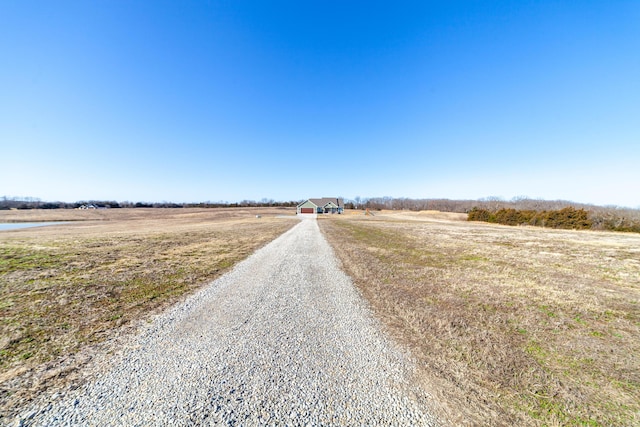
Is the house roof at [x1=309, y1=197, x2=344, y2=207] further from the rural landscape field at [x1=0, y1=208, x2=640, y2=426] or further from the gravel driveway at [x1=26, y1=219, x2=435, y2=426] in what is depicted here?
the gravel driveway at [x1=26, y1=219, x2=435, y2=426]

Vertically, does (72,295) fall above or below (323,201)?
below

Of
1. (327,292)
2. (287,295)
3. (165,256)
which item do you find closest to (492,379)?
(327,292)

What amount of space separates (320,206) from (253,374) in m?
66.5

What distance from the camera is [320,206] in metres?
69.6

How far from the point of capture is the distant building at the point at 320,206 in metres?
66.4

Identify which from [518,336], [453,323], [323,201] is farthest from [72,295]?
[323,201]

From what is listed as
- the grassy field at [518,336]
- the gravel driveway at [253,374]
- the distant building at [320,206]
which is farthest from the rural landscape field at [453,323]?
the distant building at [320,206]

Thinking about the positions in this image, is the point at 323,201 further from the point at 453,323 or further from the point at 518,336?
the point at 518,336

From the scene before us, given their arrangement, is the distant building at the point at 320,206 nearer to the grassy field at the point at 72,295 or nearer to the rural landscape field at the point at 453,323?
the grassy field at the point at 72,295

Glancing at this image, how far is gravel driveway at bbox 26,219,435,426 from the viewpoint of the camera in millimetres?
2521

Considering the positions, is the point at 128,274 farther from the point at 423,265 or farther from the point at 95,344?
the point at 423,265

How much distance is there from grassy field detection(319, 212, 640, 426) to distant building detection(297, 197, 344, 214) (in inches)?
2262

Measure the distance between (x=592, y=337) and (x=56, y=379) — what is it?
30.3ft

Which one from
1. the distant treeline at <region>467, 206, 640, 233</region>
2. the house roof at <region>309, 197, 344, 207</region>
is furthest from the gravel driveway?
the house roof at <region>309, 197, 344, 207</region>
